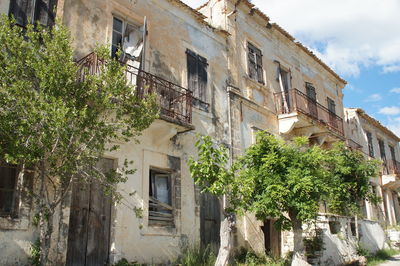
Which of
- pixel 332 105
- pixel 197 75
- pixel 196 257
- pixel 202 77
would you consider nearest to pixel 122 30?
pixel 197 75

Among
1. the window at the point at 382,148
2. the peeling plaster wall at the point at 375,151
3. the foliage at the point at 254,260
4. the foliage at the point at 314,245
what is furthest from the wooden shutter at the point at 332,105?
the foliage at the point at 254,260

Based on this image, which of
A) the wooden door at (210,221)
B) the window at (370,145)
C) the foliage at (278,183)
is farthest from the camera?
the window at (370,145)

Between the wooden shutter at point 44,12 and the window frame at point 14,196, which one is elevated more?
the wooden shutter at point 44,12

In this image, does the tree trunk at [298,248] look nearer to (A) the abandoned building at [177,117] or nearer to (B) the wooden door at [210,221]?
(A) the abandoned building at [177,117]

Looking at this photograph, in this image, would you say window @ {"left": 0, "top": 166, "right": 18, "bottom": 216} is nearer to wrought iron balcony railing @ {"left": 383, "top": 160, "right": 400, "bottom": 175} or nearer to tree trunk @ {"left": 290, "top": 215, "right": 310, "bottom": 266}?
tree trunk @ {"left": 290, "top": 215, "right": 310, "bottom": 266}

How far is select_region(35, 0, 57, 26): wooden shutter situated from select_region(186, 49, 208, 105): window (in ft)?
13.7

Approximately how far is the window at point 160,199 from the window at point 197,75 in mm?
2517

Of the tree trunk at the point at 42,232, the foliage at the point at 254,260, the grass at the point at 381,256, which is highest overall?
the tree trunk at the point at 42,232

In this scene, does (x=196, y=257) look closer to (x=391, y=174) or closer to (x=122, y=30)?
(x=122, y=30)

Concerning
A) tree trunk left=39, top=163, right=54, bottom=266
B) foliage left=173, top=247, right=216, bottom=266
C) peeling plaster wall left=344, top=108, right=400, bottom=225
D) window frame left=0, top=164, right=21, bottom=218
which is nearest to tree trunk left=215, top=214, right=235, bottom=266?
foliage left=173, top=247, right=216, bottom=266

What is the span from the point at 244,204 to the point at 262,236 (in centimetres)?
387

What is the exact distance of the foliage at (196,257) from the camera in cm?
901

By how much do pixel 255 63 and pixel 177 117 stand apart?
5614mm

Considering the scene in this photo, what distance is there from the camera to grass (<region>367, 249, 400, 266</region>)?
13.1m
